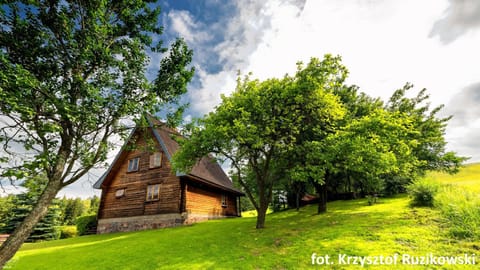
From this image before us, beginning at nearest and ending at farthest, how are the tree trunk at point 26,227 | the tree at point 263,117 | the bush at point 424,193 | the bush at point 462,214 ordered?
1. the tree trunk at point 26,227
2. the bush at point 462,214
3. the tree at point 263,117
4. the bush at point 424,193

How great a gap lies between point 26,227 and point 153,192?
12834 millimetres

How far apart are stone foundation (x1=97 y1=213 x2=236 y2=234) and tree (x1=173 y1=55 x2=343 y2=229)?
638 cm

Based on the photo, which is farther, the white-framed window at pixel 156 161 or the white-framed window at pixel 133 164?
the white-framed window at pixel 133 164

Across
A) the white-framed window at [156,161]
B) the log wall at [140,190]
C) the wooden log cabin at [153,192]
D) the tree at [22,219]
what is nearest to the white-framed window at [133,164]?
the wooden log cabin at [153,192]

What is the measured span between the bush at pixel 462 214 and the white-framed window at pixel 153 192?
19.3 meters

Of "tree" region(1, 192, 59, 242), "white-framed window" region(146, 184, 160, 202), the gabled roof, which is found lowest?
"tree" region(1, 192, 59, 242)

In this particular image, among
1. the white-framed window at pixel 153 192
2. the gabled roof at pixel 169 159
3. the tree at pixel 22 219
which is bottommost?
the tree at pixel 22 219

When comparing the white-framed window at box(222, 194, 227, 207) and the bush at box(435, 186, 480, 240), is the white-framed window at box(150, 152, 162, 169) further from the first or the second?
the bush at box(435, 186, 480, 240)

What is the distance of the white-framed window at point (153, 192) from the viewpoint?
63.8ft

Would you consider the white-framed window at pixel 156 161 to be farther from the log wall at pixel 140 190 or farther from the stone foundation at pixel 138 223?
the stone foundation at pixel 138 223

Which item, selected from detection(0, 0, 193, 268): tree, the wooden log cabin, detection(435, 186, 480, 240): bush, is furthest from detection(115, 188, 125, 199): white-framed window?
detection(435, 186, 480, 240): bush

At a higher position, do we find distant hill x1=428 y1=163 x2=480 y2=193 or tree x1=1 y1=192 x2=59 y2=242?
distant hill x1=428 y1=163 x2=480 y2=193

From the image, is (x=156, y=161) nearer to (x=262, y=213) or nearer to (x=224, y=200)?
(x=224, y=200)

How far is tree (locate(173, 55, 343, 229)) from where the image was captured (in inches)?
469
